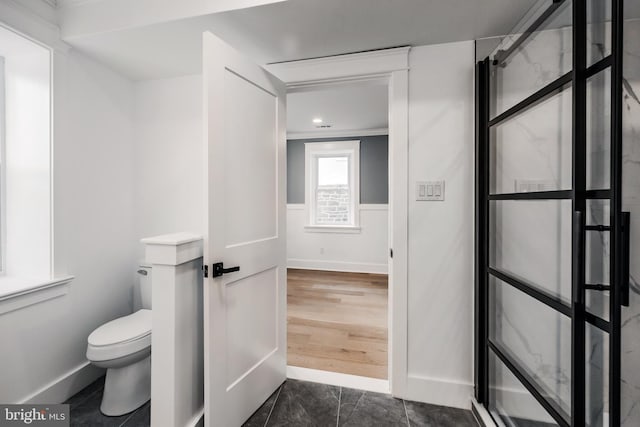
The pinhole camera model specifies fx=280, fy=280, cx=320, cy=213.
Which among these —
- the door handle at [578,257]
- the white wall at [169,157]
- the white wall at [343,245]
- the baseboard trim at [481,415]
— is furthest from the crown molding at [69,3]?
the white wall at [343,245]

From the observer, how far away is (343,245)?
489cm

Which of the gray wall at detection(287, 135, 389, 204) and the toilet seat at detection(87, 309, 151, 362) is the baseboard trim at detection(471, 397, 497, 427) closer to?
the toilet seat at detection(87, 309, 151, 362)

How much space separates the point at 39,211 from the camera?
1679 mm

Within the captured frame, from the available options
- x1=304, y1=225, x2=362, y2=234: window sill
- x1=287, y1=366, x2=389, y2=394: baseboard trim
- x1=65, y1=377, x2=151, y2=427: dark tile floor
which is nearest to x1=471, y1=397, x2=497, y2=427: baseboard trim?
x1=287, y1=366, x2=389, y2=394: baseboard trim

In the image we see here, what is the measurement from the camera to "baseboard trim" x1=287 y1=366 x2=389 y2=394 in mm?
1863

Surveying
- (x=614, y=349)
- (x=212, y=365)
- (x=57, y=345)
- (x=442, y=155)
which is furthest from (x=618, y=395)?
(x=57, y=345)

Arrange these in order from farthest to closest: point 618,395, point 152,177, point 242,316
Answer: point 152,177 → point 242,316 → point 618,395

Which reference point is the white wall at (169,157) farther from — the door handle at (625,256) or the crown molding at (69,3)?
the door handle at (625,256)

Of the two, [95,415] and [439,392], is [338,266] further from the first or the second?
[95,415]

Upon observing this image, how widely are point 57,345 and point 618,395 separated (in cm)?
257

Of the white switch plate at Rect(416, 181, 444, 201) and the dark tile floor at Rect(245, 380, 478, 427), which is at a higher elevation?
the white switch plate at Rect(416, 181, 444, 201)

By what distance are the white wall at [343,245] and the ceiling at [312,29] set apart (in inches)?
128

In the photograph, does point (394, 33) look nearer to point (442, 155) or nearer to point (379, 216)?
point (442, 155)

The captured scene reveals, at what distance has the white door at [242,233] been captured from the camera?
52.4 inches
